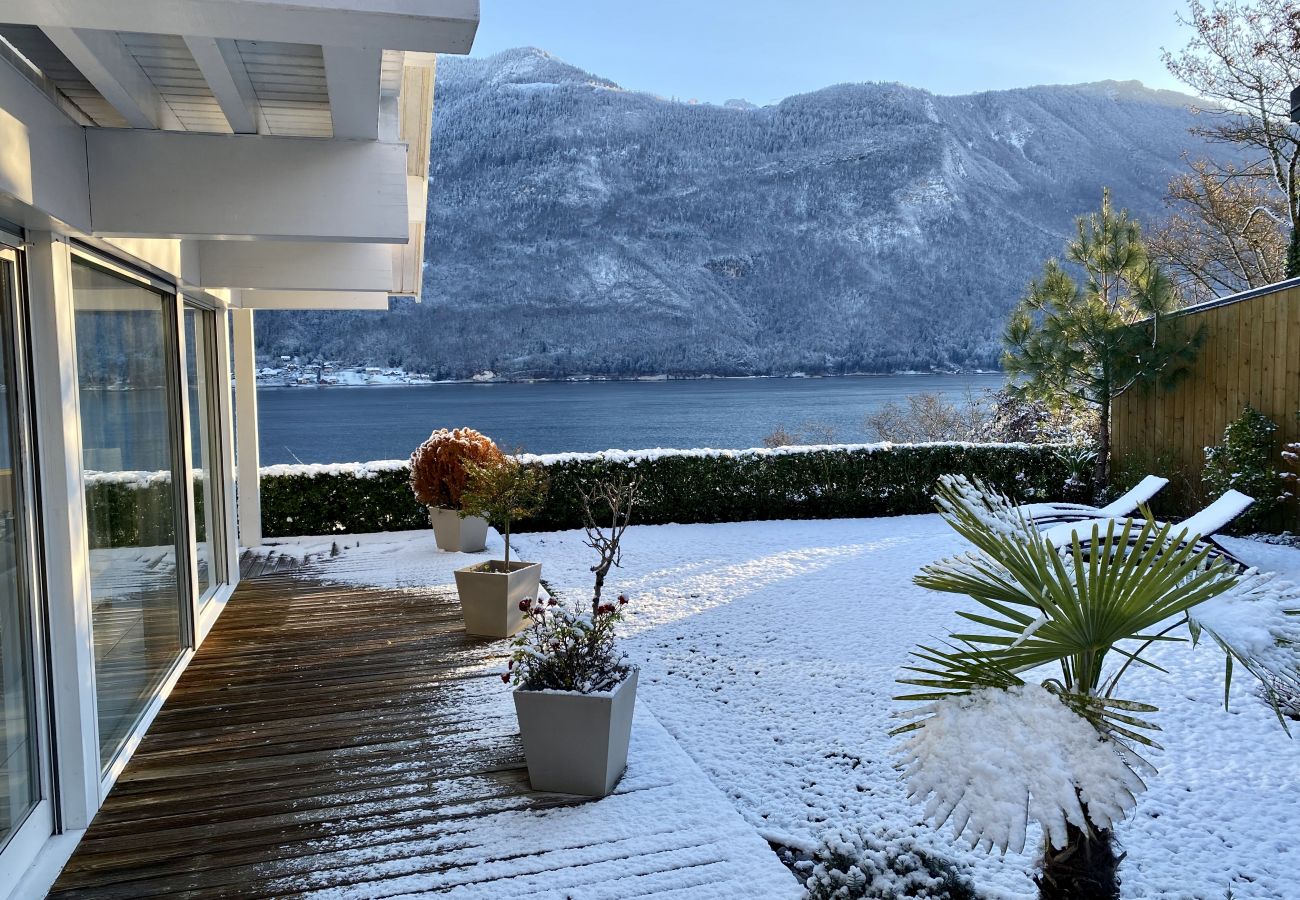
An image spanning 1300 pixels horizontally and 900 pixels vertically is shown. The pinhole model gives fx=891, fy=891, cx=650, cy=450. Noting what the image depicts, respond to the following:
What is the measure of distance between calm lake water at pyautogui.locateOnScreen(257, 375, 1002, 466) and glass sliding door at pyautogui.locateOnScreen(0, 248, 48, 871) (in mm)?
28751

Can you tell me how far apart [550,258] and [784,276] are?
1502cm

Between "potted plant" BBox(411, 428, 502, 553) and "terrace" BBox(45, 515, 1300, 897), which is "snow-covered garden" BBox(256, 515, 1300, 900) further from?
"potted plant" BBox(411, 428, 502, 553)

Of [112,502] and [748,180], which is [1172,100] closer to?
[748,180]

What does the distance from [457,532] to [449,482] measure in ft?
1.63

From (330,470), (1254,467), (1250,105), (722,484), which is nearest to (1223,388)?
(1254,467)

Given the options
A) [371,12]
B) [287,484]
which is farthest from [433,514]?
[371,12]

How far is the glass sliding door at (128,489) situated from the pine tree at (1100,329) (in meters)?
9.25

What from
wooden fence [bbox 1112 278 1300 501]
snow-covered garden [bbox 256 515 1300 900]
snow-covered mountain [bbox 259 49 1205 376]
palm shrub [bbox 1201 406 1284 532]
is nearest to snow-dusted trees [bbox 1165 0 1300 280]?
wooden fence [bbox 1112 278 1300 501]

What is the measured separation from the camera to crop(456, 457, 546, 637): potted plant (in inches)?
206

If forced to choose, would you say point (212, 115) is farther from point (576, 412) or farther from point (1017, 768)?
point (576, 412)

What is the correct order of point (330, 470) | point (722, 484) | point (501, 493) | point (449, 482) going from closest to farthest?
1. point (501, 493)
2. point (449, 482)
3. point (330, 470)
4. point (722, 484)

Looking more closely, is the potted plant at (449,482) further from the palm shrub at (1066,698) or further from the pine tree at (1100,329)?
the pine tree at (1100,329)

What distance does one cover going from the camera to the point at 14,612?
2.71 metres

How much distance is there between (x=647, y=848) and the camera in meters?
2.93
